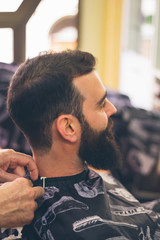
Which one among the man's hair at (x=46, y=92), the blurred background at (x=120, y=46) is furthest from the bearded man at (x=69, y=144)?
the blurred background at (x=120, y=46)

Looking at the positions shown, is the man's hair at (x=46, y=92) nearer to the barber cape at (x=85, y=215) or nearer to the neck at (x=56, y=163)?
the neck at (x=56, y=163)

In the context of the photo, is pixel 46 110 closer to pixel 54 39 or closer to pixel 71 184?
pixel 71 184

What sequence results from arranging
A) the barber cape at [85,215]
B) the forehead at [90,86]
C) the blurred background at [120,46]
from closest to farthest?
the barber cape at [85,215], the forehead at [90,86], the blurred background at [120,46]

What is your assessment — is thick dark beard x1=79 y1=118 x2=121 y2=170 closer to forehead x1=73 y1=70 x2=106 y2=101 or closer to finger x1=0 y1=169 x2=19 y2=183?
forehead x1=73 y1=70 x2=106 y2=101

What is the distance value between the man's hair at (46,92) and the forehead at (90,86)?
17mm

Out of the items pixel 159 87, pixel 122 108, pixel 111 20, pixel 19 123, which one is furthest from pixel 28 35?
pixel 19 123

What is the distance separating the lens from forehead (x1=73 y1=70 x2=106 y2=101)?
1406mm

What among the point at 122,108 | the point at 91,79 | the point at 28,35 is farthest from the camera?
the point at 28,35

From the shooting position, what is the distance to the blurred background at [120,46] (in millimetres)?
2691

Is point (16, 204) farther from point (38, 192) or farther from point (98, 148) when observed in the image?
point (98, 148)

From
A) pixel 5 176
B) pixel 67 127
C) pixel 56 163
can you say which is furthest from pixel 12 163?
pixel 67 127

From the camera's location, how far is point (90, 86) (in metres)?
1.43

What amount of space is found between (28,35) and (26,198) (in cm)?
329

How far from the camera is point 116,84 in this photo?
16.3 feet
